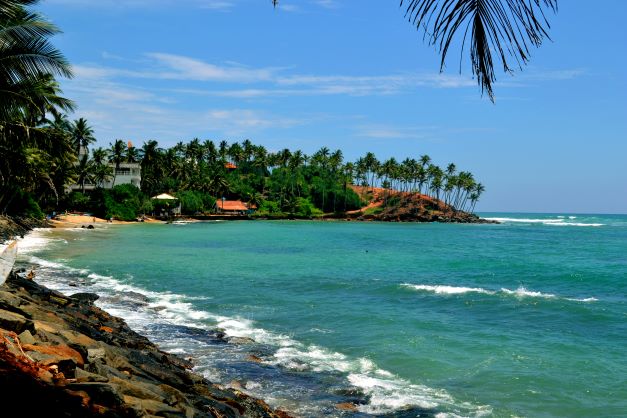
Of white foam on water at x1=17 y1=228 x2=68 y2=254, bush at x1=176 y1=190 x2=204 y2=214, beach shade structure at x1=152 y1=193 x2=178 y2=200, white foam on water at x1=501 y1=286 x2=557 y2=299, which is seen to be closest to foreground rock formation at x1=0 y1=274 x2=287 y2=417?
white foam on water at x1=501 y1=286 x2=557 y2=299

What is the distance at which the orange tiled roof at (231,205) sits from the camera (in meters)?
113

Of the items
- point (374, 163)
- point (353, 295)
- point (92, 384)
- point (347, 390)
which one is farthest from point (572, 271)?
point (374, 163)

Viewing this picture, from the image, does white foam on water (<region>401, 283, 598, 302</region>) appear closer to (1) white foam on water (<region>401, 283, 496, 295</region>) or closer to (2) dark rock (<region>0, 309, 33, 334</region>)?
(1) white foam on water (<region>401, 283, 496, 295</region>)

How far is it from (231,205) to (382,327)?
325 feet

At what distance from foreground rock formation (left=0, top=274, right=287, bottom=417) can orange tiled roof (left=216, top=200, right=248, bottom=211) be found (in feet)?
331

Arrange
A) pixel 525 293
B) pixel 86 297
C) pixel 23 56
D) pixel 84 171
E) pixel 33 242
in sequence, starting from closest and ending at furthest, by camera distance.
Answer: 1. pixel 23 56
2. pixel 86 297
3. pixel 525 293
4. pixel 33 242
5. pixel 84 171

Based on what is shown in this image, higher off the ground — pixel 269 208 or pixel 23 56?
pixel 23 56

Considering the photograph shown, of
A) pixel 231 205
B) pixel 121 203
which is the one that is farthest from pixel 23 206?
pixel 231 205

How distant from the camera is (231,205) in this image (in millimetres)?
114625

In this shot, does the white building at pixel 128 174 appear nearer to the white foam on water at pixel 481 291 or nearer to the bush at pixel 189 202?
the bush at pixel 189 202

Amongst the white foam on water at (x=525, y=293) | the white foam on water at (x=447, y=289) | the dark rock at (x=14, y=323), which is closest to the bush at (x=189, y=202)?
the white foam on water at (x=447, y=289)

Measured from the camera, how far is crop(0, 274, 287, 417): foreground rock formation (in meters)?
5.44

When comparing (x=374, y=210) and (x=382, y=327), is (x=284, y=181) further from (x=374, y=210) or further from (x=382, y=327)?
(x=382, y=327)

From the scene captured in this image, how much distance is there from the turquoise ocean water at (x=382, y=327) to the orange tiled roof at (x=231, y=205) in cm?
7534
